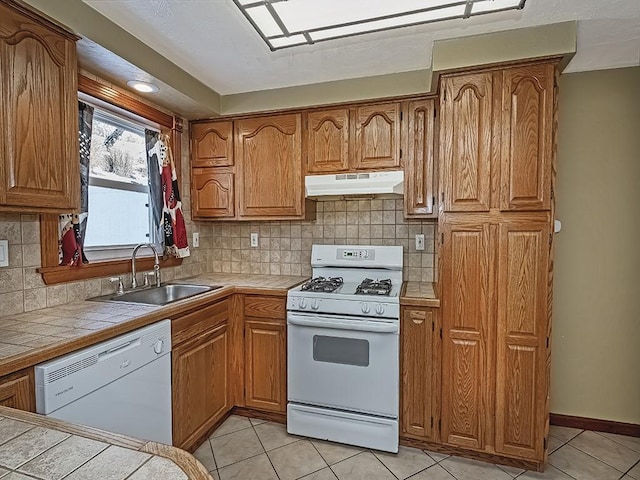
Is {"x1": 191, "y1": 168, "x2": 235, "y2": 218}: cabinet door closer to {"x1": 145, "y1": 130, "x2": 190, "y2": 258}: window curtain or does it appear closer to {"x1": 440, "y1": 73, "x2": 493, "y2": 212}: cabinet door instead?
{"x1": 145, "y1": 130, "x2": 190, "y2": 258}: window curtain

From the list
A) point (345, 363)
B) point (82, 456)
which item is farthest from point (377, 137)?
point (82, 456)

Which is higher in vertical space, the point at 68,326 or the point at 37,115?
the point at 37,115

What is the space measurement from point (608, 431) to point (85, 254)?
3.40 meters

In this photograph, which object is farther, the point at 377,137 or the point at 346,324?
the point at 377,137

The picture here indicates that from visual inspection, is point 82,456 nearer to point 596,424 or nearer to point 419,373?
point 419,373

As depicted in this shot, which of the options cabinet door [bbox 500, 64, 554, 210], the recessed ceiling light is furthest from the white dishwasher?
cabinet door [bbox 500, 64, 554, 210]

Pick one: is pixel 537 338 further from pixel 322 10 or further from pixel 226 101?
pixel 226 101

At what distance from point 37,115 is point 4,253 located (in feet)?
2.14

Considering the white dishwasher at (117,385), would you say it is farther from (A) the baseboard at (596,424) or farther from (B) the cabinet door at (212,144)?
(A) the baseboard at (596,424)

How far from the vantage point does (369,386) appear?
2186 millimetres

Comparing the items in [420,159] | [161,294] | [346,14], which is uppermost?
[346,14]

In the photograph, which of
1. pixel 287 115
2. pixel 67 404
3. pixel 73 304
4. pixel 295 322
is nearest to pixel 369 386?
pixel 295 322

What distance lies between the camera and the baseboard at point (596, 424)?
2.33m

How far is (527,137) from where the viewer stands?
6.41 feet
